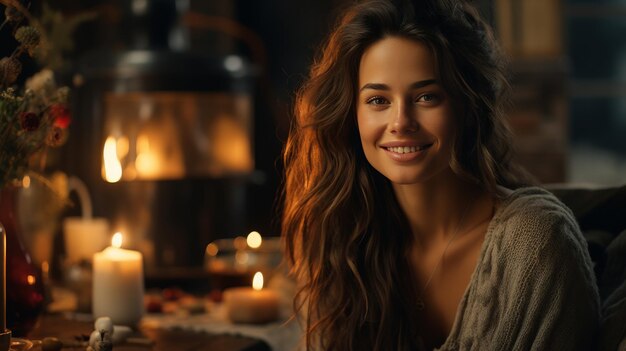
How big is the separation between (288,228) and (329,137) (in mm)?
221

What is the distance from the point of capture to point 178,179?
302cm

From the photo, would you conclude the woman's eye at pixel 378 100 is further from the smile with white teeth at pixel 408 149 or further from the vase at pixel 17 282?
the vase at pixel 17 282

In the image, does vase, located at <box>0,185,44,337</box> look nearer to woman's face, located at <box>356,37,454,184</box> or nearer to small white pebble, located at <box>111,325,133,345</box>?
small white pebble, located at <box>111,325,133,345</box>

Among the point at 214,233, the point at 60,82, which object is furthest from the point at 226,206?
the point at 60,82

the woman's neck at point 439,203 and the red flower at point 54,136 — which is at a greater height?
the red flower at point 54,136

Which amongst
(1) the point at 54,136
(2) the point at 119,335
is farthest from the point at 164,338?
(1) the point at 54,136

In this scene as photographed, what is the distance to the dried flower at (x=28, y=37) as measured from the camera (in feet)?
4.83

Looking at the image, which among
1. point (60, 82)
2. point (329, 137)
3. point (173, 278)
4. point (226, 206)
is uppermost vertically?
point (60, 82)

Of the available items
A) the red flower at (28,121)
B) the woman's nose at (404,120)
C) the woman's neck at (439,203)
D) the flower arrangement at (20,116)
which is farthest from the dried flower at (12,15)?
the woman's neck at (439,203)

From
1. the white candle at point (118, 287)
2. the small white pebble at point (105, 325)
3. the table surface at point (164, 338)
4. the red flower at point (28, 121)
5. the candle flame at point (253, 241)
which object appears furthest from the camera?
the candle flame at point (253, 241)

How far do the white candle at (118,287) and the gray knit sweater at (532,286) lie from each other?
71 cm

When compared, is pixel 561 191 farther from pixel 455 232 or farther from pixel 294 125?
pixel 294 125

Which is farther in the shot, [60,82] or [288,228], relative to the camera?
[60,82]

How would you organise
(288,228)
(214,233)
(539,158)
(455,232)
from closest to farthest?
(455,232), (288,228), (214,233), (539,158)
